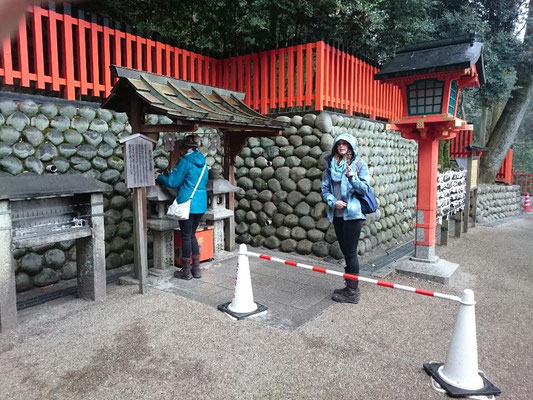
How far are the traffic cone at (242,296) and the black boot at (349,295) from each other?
42.9 inches

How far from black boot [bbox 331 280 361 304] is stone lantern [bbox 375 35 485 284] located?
65.4 inches

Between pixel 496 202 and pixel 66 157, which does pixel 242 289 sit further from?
pixel 496 202

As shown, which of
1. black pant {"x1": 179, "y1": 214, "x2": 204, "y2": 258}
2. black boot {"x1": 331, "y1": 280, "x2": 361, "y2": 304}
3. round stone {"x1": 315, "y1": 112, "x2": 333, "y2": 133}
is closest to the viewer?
black boot {"x1": 331, "y1": 280, "x2": 361, "y2": 304}

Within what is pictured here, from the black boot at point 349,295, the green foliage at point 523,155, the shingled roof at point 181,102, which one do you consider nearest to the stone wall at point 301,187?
the shingled roof at point 181,102

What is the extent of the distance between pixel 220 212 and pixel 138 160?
2140 millimetres

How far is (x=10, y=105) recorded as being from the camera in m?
5.40

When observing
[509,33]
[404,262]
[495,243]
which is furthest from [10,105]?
[509,33]

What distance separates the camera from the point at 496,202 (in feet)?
46.5

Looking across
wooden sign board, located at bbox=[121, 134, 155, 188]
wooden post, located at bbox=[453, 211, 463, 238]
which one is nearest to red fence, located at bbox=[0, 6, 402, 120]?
wooden sign board, located at bbox=[121, 134, 155, 188]

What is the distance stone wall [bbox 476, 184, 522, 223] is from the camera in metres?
13.1

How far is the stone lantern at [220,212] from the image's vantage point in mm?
6738

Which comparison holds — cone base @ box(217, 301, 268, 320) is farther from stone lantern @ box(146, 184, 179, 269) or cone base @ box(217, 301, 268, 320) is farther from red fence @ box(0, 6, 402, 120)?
red fence @ box(0, 6, 402, 120)

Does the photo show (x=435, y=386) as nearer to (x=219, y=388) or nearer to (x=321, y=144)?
(x=219, y=388)

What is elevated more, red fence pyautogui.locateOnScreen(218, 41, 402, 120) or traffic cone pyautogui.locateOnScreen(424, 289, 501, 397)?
red fence pyautogui.locateOnScreen(218, 41, 402, 120)
